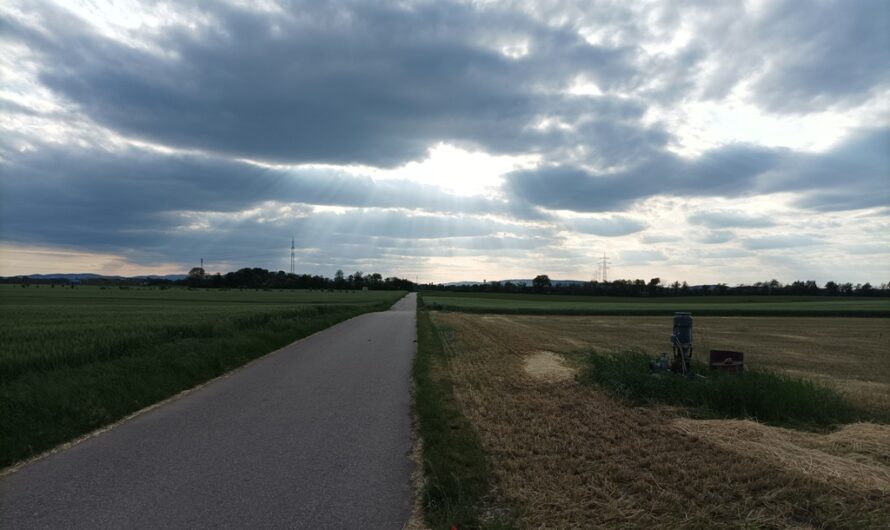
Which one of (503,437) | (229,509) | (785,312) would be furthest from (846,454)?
(785,312)

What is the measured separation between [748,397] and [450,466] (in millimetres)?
5686

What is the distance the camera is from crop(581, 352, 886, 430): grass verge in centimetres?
836

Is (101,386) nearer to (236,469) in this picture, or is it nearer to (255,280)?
(236,469)

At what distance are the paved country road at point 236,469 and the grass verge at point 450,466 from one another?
0.26m

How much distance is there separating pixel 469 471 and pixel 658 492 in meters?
1.86

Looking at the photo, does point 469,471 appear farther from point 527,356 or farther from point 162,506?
point 527,356

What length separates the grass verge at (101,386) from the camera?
714cm

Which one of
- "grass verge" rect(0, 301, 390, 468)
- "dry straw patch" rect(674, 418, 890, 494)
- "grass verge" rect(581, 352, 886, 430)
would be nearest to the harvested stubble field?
"dry straw patch" rect(674, 418, 890, 494)

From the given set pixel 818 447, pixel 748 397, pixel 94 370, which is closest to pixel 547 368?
pixel 748 397

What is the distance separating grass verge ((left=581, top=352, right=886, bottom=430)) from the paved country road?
4331 mm

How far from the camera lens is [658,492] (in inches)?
201

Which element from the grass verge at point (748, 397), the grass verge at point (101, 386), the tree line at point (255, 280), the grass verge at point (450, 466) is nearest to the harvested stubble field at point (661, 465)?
the grass verge at point (450, 466)

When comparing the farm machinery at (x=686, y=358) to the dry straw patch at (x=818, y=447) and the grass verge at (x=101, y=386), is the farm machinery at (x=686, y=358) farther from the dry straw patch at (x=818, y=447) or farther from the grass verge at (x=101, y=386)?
the grass verge at (x=101, y=386)

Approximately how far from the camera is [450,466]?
5.75 m
